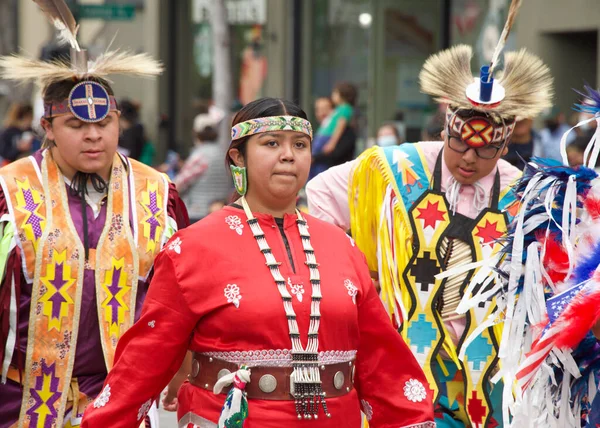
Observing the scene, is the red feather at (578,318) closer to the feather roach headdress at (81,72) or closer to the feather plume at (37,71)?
the feather roach headdress at (81,72)

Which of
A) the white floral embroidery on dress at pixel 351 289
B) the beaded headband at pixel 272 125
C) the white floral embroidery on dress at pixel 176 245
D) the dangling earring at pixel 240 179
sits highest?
the beaded headband at pixel 272 125

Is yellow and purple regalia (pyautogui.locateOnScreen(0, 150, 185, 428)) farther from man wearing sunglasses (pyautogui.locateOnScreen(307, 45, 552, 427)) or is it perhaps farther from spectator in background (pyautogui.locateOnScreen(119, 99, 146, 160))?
spectator in background (pyautogui.locateOnScreen(119, 99, 146, 160))

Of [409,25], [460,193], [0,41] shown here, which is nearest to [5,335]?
[460,193]

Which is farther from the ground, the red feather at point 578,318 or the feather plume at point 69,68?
the feather plume at point 69,68

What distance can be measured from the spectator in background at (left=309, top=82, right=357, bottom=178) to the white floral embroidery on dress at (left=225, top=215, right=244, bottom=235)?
→ 750 centimetres

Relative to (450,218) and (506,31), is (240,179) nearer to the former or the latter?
(450,218)

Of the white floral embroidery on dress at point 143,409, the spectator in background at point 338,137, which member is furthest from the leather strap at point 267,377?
the spectator in background at point 338,137

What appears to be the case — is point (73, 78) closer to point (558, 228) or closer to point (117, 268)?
point (117, 268)

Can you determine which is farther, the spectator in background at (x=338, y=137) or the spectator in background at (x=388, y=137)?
the spectator in background at (x=388, y=137)

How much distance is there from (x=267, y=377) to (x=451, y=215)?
1.62 m

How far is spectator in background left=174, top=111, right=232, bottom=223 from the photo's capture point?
11.6 m

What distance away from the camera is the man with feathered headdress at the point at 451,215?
190 inches

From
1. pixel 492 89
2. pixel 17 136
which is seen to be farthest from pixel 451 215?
pixel 17 136

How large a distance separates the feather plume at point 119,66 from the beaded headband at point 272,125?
1.28 m
